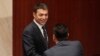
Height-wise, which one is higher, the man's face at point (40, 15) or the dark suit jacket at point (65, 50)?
the man's face at point (40, 15)

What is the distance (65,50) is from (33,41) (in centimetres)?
47

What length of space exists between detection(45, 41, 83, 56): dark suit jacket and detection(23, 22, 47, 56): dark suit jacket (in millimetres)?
387

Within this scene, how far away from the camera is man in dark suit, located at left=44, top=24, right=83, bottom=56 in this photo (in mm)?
2265

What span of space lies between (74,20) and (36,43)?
4.55ft

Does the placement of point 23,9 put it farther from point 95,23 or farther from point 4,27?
point 95,23

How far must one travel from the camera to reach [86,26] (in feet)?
13.3

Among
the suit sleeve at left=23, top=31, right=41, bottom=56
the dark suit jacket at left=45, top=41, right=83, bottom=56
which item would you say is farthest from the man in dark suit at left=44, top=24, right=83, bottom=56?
the suit sleeve at left=23, top=31, right=41, bottom=56

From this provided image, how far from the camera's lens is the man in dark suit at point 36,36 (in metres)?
2.63

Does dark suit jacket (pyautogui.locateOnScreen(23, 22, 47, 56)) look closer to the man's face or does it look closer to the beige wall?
the man's face

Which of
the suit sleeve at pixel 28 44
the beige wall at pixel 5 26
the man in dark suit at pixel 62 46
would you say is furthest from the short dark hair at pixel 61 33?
the beige wall at pixel 5 26

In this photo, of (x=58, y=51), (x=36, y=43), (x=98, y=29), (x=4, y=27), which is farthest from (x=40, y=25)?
(x=98, y=29)

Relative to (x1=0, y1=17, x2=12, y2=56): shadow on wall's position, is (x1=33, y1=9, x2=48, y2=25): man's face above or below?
above

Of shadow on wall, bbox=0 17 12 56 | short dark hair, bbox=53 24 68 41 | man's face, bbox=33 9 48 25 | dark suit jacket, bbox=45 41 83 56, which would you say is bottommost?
shadow on wall, bbox=0 17 12 56

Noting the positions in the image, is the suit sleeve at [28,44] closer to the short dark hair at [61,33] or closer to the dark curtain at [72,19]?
the short dark hair at [61,33]
